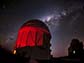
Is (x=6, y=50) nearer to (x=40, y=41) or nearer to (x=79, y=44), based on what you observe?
(x=40, y=41)

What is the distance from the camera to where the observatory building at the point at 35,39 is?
46906 millimetres

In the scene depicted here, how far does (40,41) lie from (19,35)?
586 cm

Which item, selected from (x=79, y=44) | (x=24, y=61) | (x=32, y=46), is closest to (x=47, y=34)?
(x=32, y=46)

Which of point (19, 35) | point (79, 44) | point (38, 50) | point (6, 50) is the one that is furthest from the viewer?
point (79, 44)

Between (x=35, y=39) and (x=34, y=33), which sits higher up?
(x=34, y=33)

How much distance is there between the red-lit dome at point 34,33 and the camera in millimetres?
47641

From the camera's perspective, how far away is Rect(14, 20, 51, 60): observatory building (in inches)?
1847

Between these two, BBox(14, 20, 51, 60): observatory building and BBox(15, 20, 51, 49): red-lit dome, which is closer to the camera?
BBox(14, 20, 51, 60): observatory building

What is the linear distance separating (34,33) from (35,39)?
1.51 meters

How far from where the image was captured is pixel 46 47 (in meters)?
47.9

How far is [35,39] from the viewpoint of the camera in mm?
48000

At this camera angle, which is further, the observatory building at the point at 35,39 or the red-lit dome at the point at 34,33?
the red-lit dome at the point at 34,33

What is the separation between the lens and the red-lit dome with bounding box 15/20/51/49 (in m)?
47.6

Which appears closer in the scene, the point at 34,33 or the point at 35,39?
the point at 35,39
